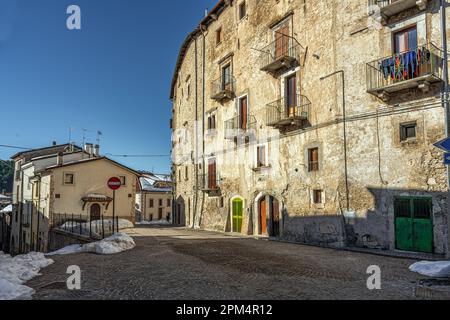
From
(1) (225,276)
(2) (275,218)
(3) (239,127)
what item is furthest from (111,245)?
(3) (239,127)

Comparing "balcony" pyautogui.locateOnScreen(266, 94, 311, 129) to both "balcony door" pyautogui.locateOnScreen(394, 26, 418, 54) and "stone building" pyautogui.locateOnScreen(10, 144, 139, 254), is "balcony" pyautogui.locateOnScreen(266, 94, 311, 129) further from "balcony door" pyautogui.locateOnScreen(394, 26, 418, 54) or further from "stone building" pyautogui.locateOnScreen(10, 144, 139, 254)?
"stone building" pyautogui.locateOnScreen(10, 144, 139, 254)

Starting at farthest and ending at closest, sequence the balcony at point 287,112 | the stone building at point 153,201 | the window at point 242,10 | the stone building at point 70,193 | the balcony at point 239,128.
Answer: the stone building at point 153,201
the stone building at point 70,193
the window at point 242,10
the balcony at point 239,128
the balcony at point 287,112

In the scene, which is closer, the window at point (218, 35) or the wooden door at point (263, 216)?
the wooden door at point (263, 216)

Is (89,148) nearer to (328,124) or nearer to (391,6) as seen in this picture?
(328,124)

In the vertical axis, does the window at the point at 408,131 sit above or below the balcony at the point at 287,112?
below

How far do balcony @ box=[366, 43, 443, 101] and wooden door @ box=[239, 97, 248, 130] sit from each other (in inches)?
368

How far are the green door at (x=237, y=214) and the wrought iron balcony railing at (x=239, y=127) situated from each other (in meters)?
4.13

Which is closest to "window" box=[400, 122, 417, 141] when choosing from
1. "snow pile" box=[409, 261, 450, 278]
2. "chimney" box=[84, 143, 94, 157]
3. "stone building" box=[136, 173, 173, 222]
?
"snow pile" box=[409, 261, 450, 278]

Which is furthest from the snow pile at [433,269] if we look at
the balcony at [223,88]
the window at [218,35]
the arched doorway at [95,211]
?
the arched doorway at [95,211]

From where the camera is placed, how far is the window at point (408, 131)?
12.8 m

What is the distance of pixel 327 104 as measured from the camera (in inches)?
628

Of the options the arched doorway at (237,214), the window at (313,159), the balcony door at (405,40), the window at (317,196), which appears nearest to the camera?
the balcony door at (405,40)

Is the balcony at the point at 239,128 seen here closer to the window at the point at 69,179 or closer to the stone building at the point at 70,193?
the stone building at the point at 70,193
